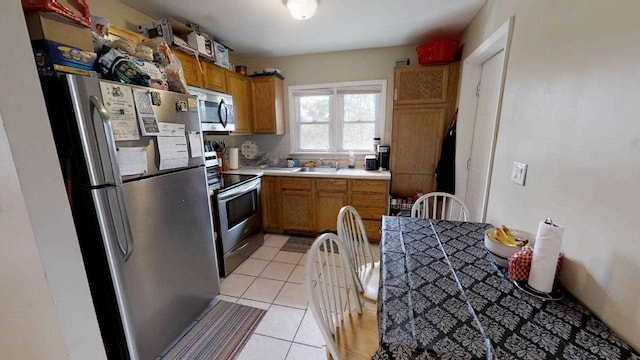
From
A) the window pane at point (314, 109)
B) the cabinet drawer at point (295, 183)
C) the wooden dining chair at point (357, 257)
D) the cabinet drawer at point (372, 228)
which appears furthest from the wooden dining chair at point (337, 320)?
the window pane at point (314, 109)

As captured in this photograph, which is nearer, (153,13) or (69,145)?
(69,145)

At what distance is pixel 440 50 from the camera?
2.46m

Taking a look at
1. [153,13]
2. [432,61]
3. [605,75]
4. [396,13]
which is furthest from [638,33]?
[153,13]

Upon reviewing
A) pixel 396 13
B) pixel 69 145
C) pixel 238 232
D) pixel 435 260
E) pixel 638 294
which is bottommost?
pixel 238 232

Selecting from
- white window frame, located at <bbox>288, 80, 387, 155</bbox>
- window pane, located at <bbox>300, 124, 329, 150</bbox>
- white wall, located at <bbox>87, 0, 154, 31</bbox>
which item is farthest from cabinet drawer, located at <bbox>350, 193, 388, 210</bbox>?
white wall, located at <bbox>87, 0, 154, 31</bbox>

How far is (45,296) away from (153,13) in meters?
2.29

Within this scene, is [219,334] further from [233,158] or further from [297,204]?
[233,158]

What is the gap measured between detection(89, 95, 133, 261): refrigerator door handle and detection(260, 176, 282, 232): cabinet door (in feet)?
5.97

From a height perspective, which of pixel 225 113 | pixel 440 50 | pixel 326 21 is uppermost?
pixel 326 21

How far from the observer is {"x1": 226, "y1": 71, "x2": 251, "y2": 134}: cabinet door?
283cm

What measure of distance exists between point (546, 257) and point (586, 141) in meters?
0.46

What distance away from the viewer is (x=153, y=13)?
2.11 m

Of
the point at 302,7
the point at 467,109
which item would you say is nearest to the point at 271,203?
the point at 302,7

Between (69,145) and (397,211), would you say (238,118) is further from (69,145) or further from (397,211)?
(397,211)
